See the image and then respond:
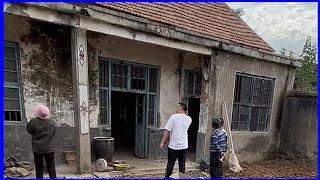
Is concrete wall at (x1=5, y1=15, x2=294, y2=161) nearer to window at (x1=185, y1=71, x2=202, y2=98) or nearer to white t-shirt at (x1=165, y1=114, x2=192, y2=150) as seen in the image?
window at (x1=185, y1=71, x2=202, y2=98)

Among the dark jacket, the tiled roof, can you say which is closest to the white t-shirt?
the dark jacket

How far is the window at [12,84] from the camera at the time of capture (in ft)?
25.6

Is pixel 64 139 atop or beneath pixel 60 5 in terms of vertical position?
beneath

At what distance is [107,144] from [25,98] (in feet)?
6.69

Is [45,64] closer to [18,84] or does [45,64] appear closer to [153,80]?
[18,84]

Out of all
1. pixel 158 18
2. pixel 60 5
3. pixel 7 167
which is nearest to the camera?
pixel 60 5

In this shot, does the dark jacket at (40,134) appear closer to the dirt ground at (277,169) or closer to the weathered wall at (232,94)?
the dirt ground at (277,169)

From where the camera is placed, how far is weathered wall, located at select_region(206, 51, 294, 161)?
9883 mm

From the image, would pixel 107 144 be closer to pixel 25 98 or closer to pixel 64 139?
pixel 64 139

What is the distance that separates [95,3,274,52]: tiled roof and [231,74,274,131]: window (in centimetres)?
109

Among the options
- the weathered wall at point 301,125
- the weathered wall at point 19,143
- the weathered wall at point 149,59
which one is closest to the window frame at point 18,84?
the weathered wall at point 19,143

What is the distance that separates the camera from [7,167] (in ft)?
23.9

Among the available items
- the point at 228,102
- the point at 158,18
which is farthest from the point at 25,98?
the point at 228,102

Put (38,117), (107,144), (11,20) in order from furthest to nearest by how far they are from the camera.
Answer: (107,144), (11,20), (38,117)
